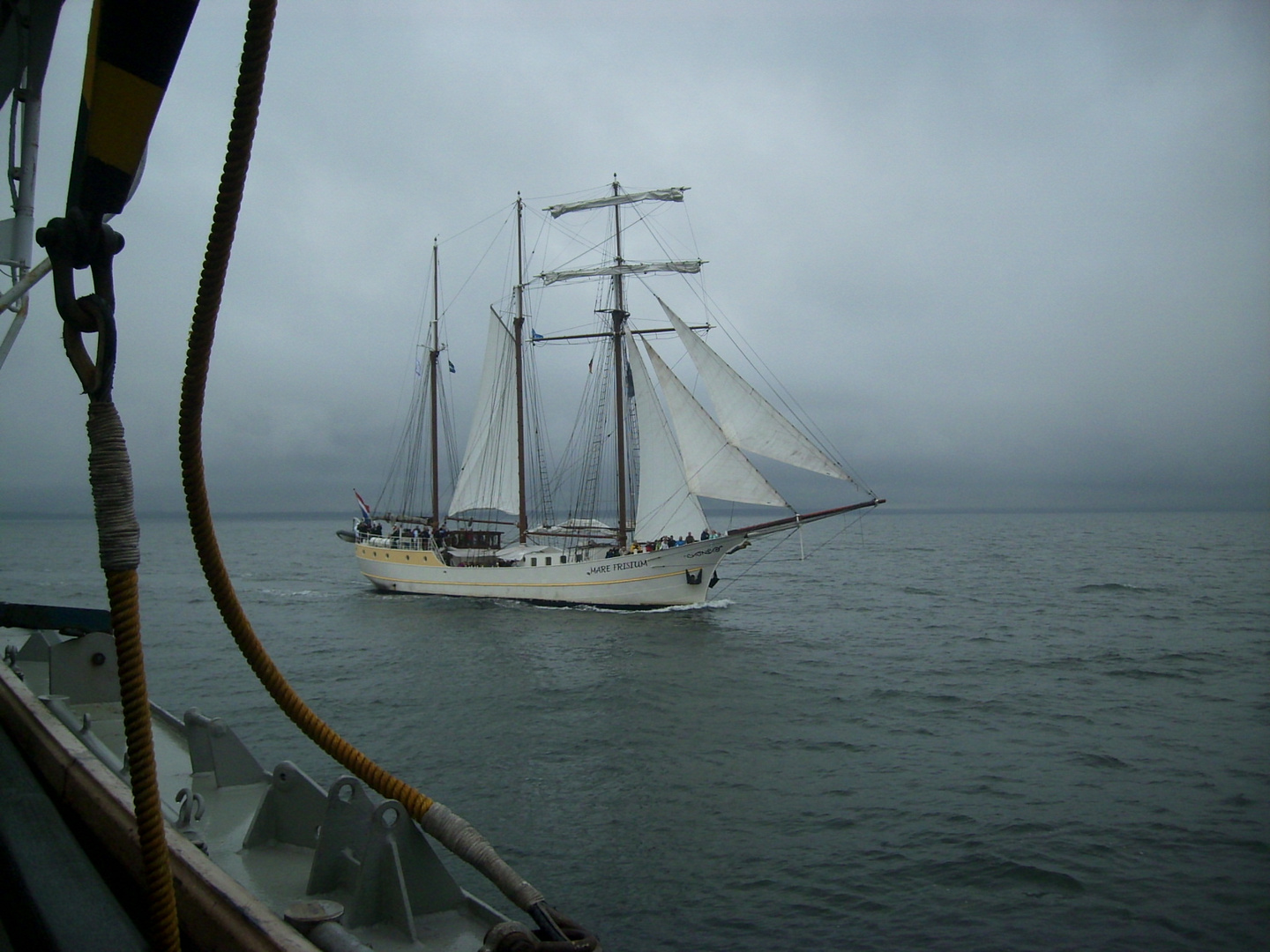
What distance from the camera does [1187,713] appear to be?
16.7m

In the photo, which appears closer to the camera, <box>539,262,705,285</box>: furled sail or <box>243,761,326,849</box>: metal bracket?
<box>243,761,326,849</box>: metal bracket

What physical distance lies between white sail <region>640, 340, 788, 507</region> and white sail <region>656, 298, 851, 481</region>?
0.62 m

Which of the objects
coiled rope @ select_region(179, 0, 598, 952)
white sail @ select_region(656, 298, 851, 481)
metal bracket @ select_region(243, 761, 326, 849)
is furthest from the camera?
white sail @ select_region(656, 298, 851, 481)

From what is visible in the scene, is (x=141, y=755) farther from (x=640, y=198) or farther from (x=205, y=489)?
(x=640, y=198)

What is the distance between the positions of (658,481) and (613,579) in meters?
4.62

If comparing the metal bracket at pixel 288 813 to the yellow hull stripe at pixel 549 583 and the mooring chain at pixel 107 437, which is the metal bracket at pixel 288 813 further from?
the yellow hull stripe at pixel 549 583

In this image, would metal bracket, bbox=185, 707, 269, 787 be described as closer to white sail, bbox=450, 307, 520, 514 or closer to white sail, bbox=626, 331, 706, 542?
white sail, bbox=626, 331, 706, 542

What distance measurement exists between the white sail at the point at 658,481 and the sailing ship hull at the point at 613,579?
1107 millimetres

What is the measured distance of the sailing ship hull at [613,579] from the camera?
32719 mm

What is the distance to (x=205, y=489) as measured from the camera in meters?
2.11

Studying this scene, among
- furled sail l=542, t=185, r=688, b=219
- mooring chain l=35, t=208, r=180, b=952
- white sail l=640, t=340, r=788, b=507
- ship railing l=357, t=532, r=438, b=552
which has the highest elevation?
furled sail l=542, t=185, r=688, b=219

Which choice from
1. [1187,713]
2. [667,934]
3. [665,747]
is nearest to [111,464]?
[667,934]

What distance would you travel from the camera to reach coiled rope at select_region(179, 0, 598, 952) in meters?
1.53

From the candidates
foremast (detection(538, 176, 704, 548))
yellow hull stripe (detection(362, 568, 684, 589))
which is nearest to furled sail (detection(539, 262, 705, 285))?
foremast (detection(538, 176, 704, 548))
